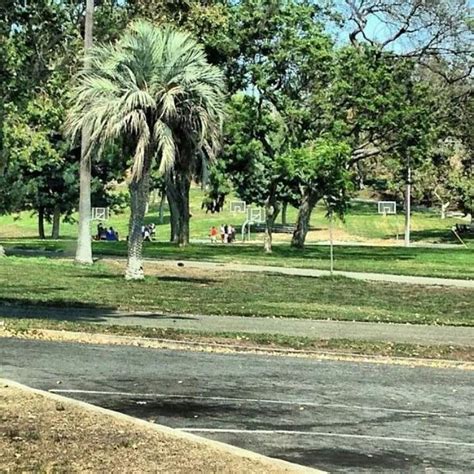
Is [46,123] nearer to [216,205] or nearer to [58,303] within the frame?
[58,303]

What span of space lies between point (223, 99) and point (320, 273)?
8.82m

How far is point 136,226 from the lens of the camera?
25.6 meters

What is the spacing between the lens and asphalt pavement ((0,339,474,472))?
7383 mm

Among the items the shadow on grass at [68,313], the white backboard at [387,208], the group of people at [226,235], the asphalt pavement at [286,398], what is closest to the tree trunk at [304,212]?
the group of people at [226,235]

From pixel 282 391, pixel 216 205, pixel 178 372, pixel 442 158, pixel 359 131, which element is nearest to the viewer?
pixel 282 391

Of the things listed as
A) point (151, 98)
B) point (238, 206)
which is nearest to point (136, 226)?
point (151, 98)

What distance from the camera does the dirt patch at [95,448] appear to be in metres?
6.03

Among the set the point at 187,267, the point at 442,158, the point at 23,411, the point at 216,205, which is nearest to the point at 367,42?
the point at 442,158

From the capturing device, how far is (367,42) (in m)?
50.4

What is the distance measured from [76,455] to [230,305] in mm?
13836

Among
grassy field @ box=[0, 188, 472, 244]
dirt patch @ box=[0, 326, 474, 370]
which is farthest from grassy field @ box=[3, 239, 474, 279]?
grassy field @ box=[0, 188, 472, 244]

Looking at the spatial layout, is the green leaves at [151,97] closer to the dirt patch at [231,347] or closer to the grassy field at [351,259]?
the dirt patch at [231,347]

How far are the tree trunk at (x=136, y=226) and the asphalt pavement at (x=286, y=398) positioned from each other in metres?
12.3

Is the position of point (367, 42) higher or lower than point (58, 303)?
higher
